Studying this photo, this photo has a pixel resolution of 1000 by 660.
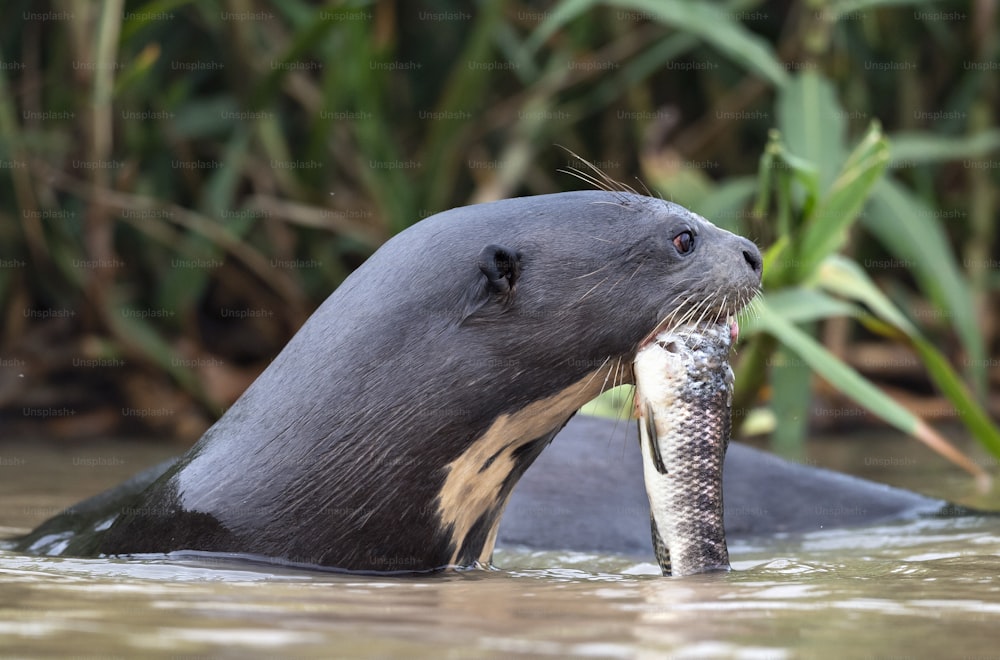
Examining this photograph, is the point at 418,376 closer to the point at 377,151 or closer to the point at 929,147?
the point at 377,151

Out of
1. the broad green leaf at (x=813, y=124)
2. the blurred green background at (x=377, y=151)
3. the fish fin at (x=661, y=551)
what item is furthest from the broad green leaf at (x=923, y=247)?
the fish fin at (x=661, y=551)

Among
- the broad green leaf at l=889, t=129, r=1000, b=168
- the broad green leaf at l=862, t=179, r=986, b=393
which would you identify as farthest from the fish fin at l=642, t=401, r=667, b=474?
the broad green leaf at l=889, t=129, r=1000, b=168

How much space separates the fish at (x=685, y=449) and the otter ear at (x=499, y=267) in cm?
30

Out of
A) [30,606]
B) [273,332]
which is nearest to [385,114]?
[273,332]

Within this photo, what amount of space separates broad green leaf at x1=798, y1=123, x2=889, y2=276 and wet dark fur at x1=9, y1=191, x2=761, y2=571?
1.20 meters

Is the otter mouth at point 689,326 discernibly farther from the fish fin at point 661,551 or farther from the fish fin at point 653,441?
the fish fin at point 661,551

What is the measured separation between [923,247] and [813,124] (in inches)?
26.4

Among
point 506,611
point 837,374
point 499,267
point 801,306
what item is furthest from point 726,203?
point 506,611

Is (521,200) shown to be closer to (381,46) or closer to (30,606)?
(30,606)

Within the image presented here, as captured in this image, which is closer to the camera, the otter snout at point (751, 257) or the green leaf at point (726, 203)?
the otter snout at point (751, 257)

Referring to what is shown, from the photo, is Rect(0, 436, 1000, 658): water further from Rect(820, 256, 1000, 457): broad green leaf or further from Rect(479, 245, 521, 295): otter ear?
Rect(820, 256, 1000, 457): broad green leaf

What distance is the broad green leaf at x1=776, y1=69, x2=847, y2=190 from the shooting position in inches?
203

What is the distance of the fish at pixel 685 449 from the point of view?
2.78 metres

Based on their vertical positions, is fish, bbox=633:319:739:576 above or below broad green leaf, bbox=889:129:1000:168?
below
